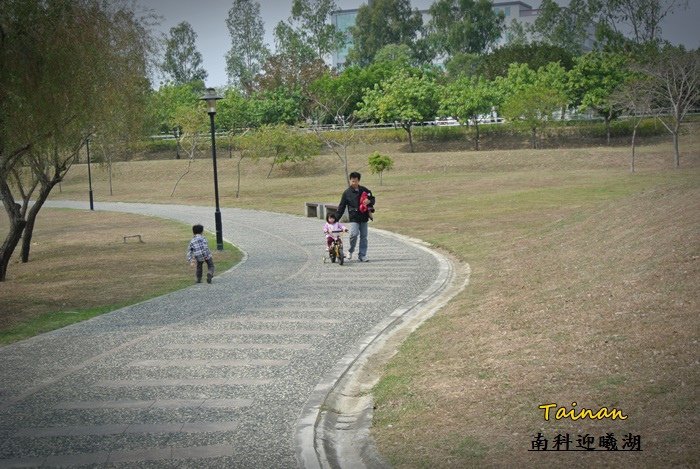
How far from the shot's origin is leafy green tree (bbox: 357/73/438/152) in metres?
69.9

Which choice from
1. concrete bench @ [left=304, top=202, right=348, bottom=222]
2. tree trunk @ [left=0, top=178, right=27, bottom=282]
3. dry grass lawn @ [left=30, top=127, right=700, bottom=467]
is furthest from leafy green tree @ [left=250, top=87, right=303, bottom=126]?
dry grass lawn @ [left=30, top=127, right=700, bottom=467]

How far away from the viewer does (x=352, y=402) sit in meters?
8.67

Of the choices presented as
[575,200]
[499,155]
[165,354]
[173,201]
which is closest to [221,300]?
[165,354]

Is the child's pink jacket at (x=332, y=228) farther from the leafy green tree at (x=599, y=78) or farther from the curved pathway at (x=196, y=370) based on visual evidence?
the leafy green tree at (x=599, y=78)

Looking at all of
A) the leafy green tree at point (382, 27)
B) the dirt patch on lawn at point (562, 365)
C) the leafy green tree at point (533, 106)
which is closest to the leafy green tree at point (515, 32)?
the leafy green tree at point (382, 27)

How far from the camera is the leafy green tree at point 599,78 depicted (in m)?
64.8

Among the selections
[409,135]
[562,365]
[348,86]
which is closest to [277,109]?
[348,86]

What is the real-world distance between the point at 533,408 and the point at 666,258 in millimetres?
5219

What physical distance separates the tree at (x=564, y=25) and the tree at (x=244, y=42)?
3405 centimetres

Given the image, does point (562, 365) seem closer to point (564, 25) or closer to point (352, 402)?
point (352, 402)

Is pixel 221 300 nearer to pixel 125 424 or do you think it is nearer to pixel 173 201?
pixel 125 424

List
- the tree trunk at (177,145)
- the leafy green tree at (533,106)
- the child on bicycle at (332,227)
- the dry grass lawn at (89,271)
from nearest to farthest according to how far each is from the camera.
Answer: the dry grass lawn at (89,271)
the child on bicycle at (332,227)
the leafy green tree at (533,106)
the tree trunk at (177,145)

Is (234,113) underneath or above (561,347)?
A: above

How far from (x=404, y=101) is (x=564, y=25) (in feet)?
101
